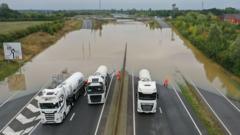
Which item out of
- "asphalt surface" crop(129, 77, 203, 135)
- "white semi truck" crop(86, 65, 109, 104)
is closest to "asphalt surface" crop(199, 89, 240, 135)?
"asphalt surface" crop(129, 77, 203, 135)

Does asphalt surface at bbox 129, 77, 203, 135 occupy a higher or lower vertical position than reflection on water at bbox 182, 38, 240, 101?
lower

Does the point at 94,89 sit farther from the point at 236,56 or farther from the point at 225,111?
the point at 236,56

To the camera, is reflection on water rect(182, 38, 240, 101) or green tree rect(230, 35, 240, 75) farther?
green tree rect(230, 35, 240, 75)

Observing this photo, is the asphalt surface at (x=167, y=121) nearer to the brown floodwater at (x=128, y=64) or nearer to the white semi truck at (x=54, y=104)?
the white semi truck at (x=54, y=104)

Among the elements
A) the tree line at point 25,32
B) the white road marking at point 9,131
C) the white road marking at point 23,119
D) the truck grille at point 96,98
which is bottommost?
the white road marking at point 9,131

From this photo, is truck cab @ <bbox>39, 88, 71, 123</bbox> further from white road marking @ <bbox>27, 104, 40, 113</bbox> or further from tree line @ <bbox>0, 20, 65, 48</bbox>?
tree line @ <bbox>0, 20, 65, 48</bbox>

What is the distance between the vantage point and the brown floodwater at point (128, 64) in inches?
1813

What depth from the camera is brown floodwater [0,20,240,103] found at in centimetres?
4606

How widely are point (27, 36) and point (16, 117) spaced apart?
60030 mm

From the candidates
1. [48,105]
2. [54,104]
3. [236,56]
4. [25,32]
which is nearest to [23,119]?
[48,105]

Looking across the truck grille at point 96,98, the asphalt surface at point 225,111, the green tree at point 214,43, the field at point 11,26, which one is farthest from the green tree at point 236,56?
the field at point 11,26

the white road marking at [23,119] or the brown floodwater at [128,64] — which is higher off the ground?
the brown floodwater at [128,64]

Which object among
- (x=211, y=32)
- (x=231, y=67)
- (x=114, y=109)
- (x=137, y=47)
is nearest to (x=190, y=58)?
(x=211, y=32)

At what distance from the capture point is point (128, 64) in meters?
58.4
